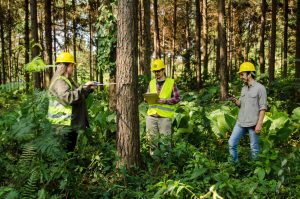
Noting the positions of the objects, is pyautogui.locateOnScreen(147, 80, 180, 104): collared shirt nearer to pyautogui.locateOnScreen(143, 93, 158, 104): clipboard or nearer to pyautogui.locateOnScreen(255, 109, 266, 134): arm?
→ pyautogui.locateOnScreen(143, 93, 158, 104): clipboard

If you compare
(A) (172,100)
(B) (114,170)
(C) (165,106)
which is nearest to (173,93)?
(A) (172,100)

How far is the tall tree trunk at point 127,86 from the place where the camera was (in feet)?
17.4

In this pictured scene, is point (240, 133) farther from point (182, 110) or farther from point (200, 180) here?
point (182, 110)

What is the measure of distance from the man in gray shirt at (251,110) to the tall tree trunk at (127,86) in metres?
2.05

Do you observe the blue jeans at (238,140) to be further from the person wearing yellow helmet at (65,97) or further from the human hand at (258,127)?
the person wearing yellow helmet at (65,97)

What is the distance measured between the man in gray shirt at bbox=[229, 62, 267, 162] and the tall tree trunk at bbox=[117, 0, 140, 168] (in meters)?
2.05

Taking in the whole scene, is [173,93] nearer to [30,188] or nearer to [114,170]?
[114,170]

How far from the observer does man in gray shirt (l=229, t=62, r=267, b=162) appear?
6.26 m

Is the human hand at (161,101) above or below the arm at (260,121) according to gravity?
above

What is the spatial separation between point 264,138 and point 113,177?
12.7ft

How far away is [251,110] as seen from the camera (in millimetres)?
6344

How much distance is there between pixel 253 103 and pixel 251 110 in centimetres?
13

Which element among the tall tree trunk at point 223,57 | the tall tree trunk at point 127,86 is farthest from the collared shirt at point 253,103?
the tall tree trunk at point 223,57

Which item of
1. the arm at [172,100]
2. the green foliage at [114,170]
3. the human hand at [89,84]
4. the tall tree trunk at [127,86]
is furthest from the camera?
the arm at [172,100]
